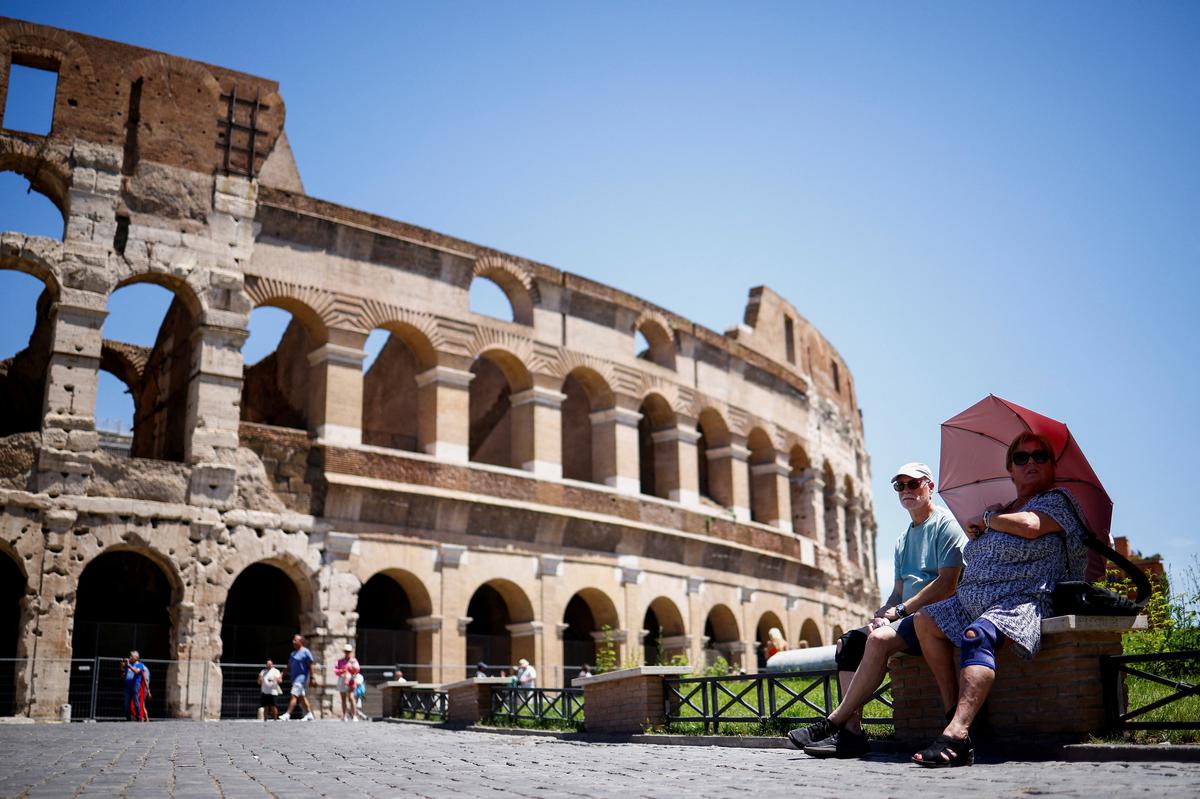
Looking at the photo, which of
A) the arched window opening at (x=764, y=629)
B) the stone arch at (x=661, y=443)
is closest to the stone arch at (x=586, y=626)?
the stone arch at (x=661, y=443)

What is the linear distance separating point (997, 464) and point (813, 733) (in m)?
→ 2.01

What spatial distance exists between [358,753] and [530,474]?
39.4ft

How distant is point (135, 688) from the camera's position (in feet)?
51.3

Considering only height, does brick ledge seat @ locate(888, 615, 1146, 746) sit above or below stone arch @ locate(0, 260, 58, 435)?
below

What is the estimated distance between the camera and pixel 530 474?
20.7 m

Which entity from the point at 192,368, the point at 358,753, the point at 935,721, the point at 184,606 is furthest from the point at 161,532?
the point at 935,721

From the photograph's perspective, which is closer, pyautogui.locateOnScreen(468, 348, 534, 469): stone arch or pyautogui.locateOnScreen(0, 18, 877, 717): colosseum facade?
pyautogui.locateOnScreen(0, 18, 877, 717): colosseum facade

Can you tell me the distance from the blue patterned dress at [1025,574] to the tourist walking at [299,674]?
12.4m

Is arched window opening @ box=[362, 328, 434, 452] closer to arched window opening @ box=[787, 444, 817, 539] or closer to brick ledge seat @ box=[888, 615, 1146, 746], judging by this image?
arched window opening @ box=[787, 444, 817, 539]

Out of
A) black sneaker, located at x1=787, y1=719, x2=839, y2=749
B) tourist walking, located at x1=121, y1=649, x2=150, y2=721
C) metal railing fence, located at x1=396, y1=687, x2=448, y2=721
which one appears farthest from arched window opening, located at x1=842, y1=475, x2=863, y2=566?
black sneaker, located at x1=787, y1=719, x2=839, y2=749

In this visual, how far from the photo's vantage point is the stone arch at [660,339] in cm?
2439

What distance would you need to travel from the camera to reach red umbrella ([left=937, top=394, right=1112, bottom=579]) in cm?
616

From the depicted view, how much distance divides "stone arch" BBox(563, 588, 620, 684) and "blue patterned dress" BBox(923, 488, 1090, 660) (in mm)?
15282

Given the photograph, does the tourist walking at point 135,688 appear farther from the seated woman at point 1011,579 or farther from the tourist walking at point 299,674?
the seated woman at point 1011,579
